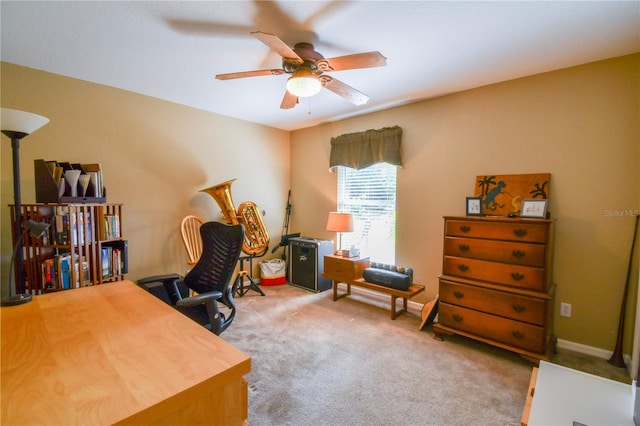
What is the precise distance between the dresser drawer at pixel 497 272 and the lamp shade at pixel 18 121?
309 cm

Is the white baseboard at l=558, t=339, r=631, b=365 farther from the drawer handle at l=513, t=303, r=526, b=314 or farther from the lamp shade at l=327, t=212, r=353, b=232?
the lamp shade at l=327, t=212, r=353, b=232

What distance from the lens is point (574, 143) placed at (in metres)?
2.30

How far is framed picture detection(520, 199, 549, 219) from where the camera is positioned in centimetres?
224

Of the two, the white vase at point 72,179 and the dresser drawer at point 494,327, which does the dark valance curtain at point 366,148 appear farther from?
the white vase at point 72,179

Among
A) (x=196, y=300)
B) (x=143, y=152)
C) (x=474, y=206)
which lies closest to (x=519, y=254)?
(x=474, y=206)

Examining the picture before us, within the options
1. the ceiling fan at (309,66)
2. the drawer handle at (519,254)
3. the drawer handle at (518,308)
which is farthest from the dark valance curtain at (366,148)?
the drawer handle at (518,308)

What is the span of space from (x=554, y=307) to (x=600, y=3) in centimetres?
225

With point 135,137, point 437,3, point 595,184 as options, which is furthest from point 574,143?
point 135,137

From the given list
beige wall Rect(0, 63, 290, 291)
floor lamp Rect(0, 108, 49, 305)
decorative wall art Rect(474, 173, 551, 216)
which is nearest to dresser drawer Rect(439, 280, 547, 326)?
decorative wall art Rect(474, 173, 551, 216)

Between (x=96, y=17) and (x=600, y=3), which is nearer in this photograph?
(x=600, y=3)

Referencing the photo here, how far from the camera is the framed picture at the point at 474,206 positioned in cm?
261

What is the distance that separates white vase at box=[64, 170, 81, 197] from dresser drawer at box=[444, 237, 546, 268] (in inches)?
126

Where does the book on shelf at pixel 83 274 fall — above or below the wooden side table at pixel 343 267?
above

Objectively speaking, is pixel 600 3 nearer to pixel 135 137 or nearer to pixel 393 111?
pixel 393 111
